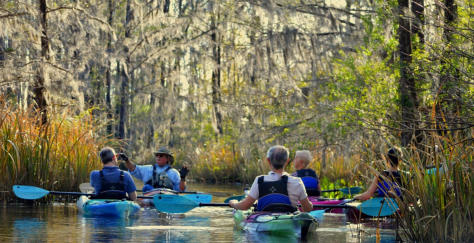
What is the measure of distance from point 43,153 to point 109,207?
2709mm

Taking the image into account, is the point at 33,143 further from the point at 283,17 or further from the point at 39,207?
the point at 283,17

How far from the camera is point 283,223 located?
414 inches

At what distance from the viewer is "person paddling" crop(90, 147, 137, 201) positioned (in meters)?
13.3

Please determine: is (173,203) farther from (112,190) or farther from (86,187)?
(86,187)

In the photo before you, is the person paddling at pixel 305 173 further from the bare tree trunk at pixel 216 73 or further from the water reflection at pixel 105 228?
the bare tree trunk at pixel 216 73

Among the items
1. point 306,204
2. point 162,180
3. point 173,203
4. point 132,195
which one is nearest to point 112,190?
point 132,195

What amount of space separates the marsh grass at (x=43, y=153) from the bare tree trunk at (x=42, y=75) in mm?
1176

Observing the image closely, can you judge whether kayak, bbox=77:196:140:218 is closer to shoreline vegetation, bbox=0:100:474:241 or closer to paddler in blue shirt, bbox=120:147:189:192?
shoreline vegetation, bbox=0:100:474:241

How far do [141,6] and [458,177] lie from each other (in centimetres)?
2384

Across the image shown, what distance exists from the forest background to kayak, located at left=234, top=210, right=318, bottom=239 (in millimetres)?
1323

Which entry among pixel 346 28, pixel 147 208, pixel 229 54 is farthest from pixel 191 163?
pixel 147 208

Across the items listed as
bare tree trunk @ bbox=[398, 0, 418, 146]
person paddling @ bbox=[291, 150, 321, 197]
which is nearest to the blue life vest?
person paddling @ bbox=[291, 150, 321, 197]

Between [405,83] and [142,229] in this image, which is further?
[405,83]

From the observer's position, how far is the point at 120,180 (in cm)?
1356
